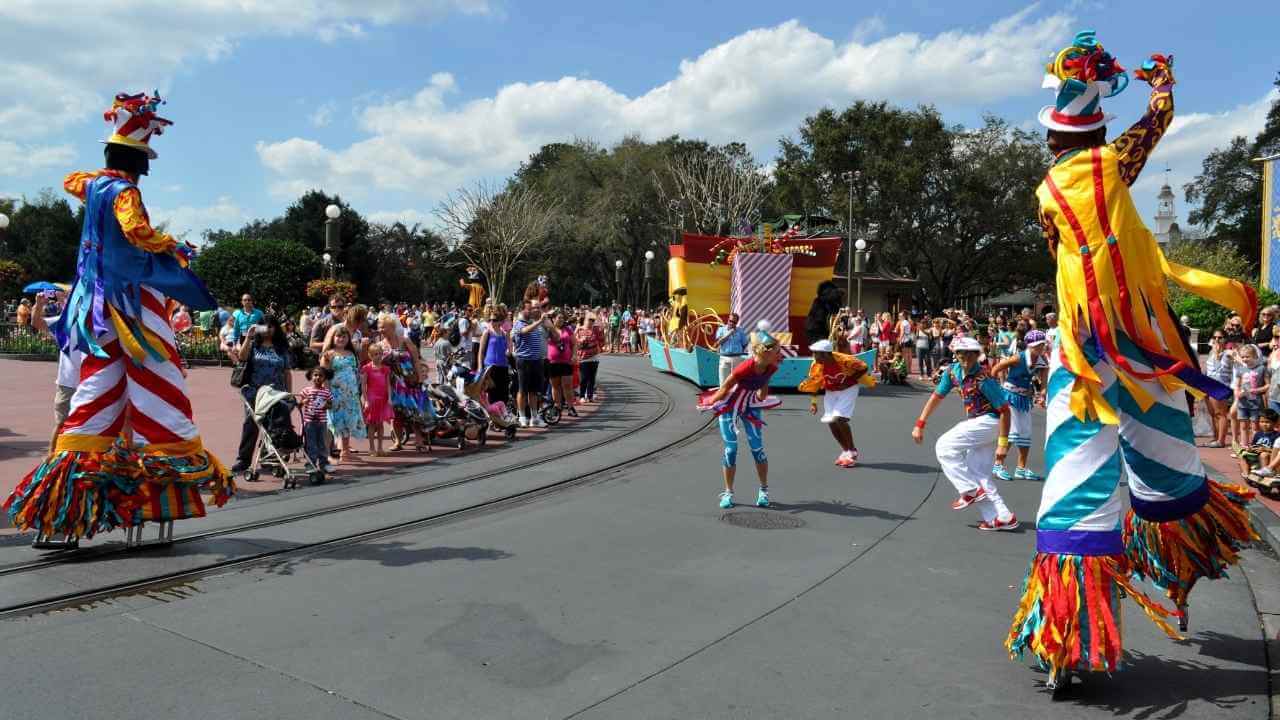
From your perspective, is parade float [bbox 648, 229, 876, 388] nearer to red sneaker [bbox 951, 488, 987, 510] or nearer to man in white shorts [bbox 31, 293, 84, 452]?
red sneaker [bbox 951, 488, 987, 510]

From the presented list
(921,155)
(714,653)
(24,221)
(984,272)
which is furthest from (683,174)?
(24,221)

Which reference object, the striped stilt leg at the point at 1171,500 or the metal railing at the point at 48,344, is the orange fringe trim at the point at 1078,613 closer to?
the striped stilt leg at the point at 1171,500

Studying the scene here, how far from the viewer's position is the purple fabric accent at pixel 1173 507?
384 centimetres

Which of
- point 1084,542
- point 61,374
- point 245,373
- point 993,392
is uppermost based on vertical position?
point 61,374

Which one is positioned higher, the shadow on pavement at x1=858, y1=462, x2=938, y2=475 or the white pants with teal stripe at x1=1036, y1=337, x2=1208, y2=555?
the white pants with teal stripe at x1=1036, y1=337, x2=1208, y2=555

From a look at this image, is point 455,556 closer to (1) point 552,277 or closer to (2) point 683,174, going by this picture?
(2) point 683,174

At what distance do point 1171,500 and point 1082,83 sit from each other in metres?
1.93

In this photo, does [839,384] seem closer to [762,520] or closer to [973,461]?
[973,461]

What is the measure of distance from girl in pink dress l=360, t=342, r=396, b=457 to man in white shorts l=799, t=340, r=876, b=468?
15.6 feet

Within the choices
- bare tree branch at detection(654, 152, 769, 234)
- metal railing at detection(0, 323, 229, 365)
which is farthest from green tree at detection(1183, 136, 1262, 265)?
metal railing at detection(0, 323, 229, 365)

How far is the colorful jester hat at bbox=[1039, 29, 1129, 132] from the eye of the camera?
3.84 m

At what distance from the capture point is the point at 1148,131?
3.86 meters

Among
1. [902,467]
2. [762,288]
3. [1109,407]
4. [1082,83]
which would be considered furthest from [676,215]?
[1109,407]

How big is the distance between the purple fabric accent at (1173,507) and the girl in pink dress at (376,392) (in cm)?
776
